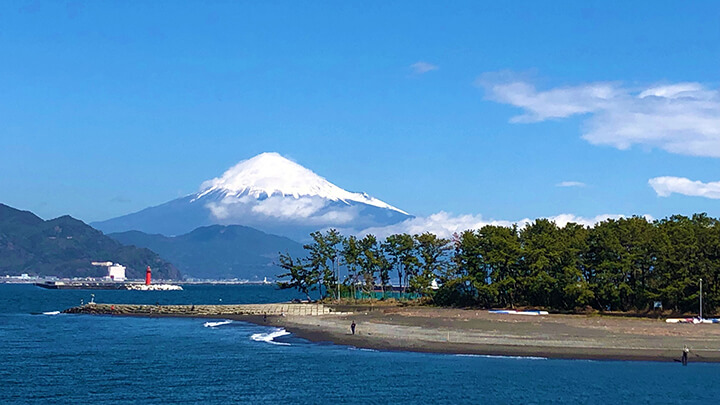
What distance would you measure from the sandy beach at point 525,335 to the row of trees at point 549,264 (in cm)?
828

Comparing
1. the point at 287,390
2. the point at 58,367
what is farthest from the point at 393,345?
the point at 58,367

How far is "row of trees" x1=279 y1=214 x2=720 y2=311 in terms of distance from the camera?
101 m

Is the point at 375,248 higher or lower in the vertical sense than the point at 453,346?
higher

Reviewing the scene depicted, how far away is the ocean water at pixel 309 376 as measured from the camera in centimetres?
5028

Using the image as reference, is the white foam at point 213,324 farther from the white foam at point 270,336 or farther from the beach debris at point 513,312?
the beach debris at point 513,312

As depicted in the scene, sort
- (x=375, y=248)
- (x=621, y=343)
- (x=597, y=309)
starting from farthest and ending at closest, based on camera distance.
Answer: (x=375, y=248), (x=597, y=309), (x=621, y=343)

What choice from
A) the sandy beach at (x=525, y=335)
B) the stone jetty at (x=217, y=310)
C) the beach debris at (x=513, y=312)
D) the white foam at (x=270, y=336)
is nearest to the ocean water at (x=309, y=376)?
the white foam at (x=270, y=336)

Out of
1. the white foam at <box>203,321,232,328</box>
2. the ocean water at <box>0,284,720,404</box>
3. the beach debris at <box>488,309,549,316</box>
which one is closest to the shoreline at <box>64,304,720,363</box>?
the beach debris at <box>488,309,549,316</box>

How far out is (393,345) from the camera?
75188mm

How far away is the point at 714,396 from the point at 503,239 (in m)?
72.4

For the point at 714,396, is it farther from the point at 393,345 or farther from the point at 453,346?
the point at 393,345

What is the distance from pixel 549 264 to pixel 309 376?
6703 centimetres

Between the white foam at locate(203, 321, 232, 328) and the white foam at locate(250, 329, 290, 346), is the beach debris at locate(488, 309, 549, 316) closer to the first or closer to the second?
the white foam at locate(250, 329, 290, 346)

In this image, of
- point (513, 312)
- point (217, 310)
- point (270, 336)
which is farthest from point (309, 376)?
point (217, 310)
